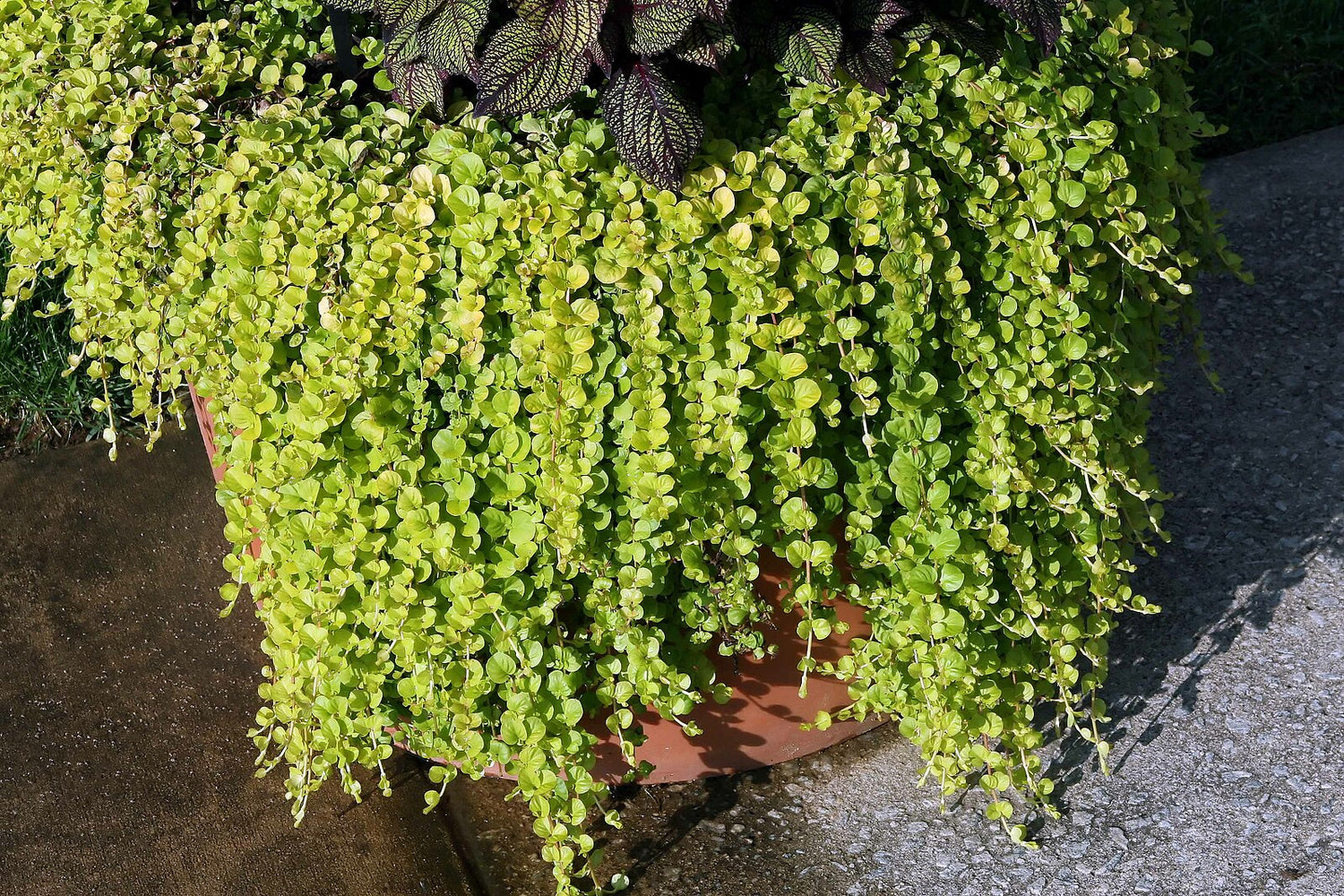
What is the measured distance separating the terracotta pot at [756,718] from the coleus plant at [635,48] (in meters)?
0.67

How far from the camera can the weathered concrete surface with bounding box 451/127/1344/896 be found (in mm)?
1999

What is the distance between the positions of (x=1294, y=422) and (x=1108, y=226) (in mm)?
1353

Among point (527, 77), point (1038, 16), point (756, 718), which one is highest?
point (1038, 16)

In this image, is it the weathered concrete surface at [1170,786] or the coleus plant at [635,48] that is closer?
the coleus plant at [635,48]

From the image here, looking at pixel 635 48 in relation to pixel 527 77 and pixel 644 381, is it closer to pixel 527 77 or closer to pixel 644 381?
pixel 527 77

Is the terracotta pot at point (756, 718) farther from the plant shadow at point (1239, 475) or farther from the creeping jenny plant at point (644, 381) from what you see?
the plant shadow at point (1239, 475)

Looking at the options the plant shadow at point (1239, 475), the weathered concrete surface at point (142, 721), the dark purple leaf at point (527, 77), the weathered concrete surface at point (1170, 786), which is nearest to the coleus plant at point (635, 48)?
the dark purple leaf at point (527, 77)

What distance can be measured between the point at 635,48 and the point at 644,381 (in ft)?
1.49

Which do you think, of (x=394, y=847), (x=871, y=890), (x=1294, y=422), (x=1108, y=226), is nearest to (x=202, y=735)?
(x=394, y=847)

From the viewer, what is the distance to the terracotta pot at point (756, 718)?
6.60 ft

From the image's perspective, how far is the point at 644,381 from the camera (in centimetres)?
170

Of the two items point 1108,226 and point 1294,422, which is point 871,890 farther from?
point 1294,422

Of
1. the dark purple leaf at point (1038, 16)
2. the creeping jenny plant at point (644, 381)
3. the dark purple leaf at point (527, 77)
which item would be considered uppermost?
the dark purple leaf at point (1038, 16)

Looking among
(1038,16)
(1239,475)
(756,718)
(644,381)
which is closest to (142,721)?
(756,718)
